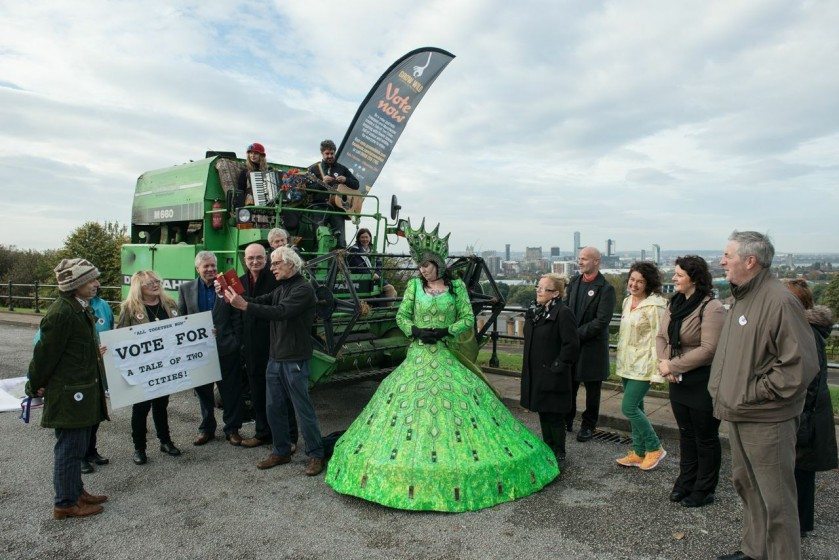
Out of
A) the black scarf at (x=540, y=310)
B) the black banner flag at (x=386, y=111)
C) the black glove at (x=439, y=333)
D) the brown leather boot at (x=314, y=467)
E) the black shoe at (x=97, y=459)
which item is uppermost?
the black banner flag at (x=386, y=111)

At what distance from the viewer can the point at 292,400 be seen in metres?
4.79

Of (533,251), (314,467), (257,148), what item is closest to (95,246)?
(533,251)

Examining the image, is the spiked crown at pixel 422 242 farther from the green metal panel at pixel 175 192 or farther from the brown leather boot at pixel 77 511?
the green metal panel at pixel 175 192

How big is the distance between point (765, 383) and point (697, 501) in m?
1.53

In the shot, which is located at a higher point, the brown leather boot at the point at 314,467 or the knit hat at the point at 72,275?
the knit hat at the point at 72,275

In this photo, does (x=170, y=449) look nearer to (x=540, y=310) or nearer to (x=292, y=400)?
(x=292, y=400)

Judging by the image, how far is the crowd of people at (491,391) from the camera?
3078 mm

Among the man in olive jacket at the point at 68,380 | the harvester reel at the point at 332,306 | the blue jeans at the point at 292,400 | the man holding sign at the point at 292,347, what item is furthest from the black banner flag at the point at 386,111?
the man in olive jacket at the point at 68,380

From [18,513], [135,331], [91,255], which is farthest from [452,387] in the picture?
[91,255]

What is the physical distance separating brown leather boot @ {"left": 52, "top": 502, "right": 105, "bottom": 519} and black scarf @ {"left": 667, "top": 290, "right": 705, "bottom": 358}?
4241 millimetres

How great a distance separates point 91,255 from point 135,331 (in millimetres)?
26067

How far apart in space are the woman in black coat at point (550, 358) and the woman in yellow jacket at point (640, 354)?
0.45m

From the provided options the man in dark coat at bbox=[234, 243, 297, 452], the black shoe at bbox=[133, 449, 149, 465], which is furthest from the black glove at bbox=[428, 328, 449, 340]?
the black shoe at bbox=[133, 449, 149, 465]

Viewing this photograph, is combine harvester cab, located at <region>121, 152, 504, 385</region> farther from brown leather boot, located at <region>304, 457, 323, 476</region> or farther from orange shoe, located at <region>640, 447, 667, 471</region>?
orange shoe, located at <region>640, 447, 667, 471</region>
